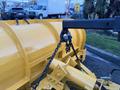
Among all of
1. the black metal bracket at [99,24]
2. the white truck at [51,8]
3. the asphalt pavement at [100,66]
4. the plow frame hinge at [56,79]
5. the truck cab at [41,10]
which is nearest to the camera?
the black metal bracket at [99,24]

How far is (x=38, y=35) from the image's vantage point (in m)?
4.27

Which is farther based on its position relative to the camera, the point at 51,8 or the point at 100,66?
the point at 51,8

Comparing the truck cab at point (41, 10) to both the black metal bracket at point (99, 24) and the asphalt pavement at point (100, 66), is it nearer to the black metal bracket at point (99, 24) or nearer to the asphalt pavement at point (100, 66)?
the asphalt pavement at point (100, 66)

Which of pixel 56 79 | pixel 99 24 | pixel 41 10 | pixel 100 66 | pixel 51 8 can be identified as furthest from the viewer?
pixel 41 10

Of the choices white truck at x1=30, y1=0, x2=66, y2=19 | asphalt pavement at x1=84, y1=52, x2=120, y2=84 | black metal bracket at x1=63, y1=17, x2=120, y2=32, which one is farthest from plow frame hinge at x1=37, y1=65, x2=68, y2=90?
white truck at x1=30, y1=0, x2=66, y2=19

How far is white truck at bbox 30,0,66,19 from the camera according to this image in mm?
36844

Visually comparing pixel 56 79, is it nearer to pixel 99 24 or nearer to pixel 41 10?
pixel 99 24

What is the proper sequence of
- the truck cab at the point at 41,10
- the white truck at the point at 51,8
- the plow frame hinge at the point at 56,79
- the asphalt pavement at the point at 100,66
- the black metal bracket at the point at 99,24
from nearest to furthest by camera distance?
the black metal bracket at the point at 99,24 → the plow frame hinge at the point at 56,79 → the asphalt pavement at the point at 100,66 → the truck cab at the point at 41,10 → the white truck at the point at 51,8

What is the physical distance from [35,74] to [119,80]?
9.94 feet

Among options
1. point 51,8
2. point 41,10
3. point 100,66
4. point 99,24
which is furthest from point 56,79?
point 41,10

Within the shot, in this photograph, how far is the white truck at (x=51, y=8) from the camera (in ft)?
121

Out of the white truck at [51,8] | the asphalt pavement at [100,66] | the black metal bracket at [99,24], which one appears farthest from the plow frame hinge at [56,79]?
the white truck at [51,8]

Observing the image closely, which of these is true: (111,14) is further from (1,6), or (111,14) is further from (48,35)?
(1,6)

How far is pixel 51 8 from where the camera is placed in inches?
1462
